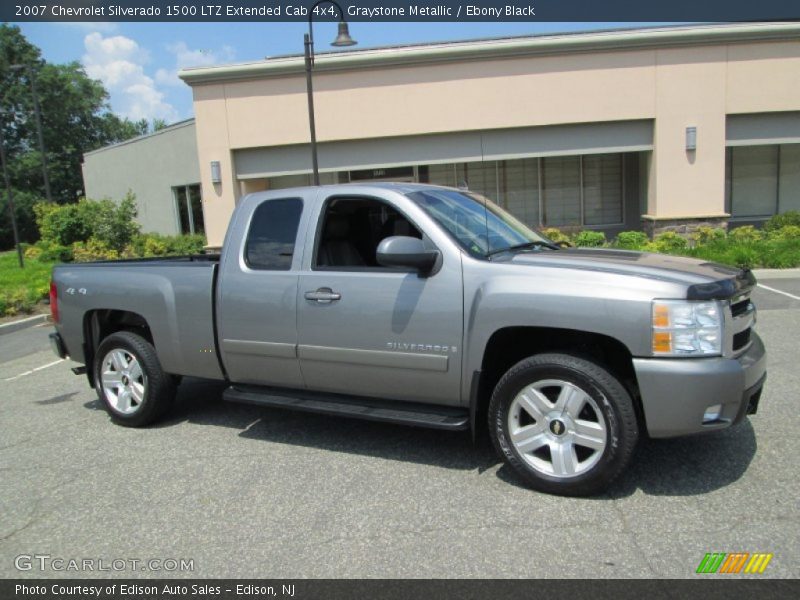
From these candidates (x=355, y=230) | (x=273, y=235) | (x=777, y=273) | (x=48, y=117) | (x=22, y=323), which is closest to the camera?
(x=273, y=235)

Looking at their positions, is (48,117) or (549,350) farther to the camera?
(48,117)

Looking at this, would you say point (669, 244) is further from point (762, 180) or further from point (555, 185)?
point (762, 180)

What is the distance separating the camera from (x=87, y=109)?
56844 millimetres

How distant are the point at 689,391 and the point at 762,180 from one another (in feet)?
59.2

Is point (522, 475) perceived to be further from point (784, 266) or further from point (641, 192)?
point (641, 192)

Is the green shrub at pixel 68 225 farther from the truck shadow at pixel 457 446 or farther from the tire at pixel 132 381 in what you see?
the truck shadow at pixel 457 446

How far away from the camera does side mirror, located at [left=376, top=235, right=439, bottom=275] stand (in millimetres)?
3908

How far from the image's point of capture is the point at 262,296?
4.66m

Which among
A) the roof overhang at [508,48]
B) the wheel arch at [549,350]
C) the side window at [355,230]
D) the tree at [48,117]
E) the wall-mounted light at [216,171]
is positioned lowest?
the wheel arch at [549,350]

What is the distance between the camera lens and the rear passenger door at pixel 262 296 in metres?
4.60

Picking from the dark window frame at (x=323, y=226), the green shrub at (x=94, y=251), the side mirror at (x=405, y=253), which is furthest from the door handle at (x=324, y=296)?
the green shrub at (x=94, y=251)

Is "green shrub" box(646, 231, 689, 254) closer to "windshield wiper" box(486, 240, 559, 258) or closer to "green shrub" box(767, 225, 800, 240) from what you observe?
"green shrub" box(767, 225, 800, 240)

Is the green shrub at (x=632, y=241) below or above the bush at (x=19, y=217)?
below

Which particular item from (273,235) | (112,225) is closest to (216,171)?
(112,225)
